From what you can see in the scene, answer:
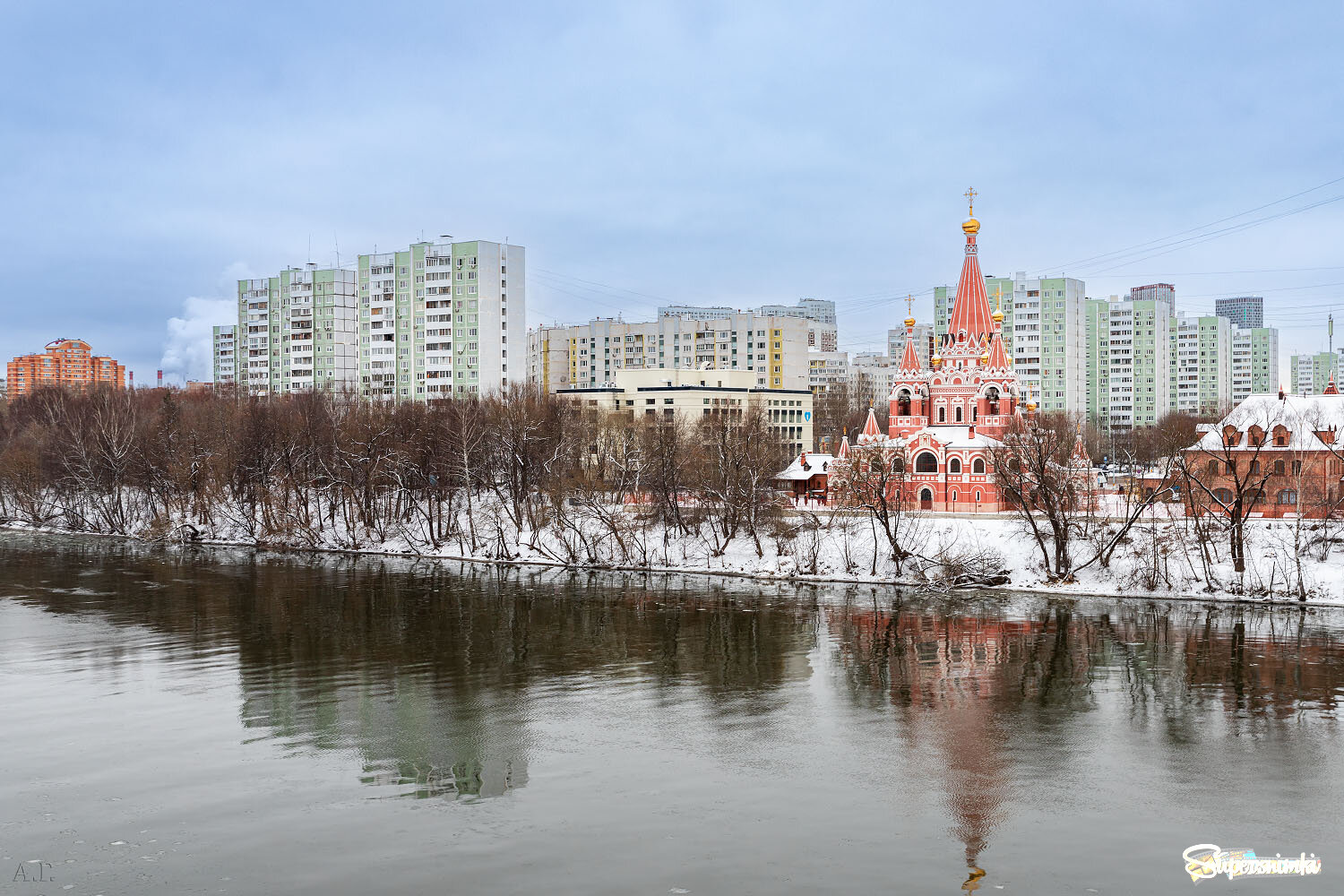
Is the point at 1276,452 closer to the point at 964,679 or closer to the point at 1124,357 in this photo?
the point at 964,679

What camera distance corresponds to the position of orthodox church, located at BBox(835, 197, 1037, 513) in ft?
179

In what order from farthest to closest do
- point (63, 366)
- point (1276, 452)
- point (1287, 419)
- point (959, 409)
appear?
1. point (63, 366)
2. point (959, 409)
3. point (1287, 419)
4. point (1276, 452)

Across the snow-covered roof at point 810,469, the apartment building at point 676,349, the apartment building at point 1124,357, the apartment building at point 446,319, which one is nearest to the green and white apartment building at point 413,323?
the apartment building at point 446,319

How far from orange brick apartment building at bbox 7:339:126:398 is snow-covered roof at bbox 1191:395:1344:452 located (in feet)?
556

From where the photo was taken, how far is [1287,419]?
50.1 metres

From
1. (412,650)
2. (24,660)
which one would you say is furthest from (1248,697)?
(24,660)

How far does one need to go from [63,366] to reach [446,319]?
122 meters

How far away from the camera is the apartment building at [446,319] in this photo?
8756 cm

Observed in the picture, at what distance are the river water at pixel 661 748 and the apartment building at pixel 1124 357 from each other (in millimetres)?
94537

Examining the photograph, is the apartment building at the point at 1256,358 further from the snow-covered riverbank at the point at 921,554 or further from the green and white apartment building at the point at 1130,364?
the snow-covered riverbank at the point at 921,554

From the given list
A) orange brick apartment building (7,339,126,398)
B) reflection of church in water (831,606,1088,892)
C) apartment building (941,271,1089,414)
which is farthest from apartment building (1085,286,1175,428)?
orange brick apartment building (7,339,126,398)

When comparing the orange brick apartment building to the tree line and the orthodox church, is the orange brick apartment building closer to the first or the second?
the tree line
